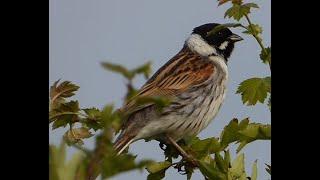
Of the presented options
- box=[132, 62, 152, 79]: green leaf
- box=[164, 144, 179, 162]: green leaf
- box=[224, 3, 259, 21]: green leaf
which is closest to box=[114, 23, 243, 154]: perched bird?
box=[164, 144, 179, 162]: green leaf

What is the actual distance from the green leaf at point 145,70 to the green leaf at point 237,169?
1.41m

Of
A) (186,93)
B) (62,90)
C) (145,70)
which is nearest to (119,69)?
(145,70)

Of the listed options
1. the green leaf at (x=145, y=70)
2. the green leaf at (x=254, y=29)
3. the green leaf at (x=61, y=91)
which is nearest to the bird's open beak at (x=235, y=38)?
the green leaf at (x=254, y=29)

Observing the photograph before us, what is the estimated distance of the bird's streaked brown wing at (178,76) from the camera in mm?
4559

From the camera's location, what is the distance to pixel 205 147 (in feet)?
8.35

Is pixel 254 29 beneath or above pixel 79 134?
above

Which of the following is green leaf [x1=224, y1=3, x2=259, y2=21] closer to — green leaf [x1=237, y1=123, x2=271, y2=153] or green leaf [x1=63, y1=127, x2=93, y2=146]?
green leaf [x1=237, y1=123, x2=271, y2=153]

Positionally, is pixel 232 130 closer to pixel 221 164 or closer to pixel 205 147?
pixel 221 164

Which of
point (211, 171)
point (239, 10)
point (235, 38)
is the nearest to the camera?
point (211, 171)

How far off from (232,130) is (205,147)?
1.07ft
